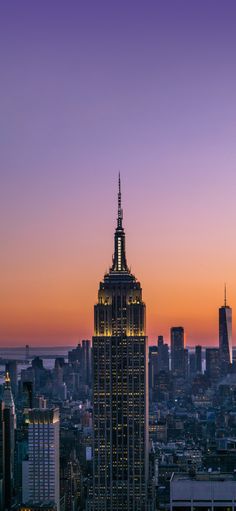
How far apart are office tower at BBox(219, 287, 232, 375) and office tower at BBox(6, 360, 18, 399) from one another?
12.7 metres

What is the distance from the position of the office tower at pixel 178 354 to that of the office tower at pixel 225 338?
3.24 meters

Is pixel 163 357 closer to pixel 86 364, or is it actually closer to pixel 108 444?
pixel 86 364

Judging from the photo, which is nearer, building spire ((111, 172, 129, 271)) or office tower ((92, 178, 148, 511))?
office tower ((92, 178, 148, 511))

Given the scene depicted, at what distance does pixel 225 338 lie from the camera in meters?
81.8

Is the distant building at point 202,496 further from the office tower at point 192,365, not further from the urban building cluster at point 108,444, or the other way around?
the office tower at point 192,365

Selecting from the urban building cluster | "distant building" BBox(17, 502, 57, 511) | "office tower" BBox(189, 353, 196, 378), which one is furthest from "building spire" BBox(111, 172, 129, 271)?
"office tower" BBox(189, 353, 196, 378)

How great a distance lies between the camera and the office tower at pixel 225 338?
72.4 m

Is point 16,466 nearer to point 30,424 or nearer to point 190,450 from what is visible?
point 30,424

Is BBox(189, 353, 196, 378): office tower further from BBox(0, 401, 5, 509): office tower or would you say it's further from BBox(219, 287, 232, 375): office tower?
BBox(0, 401, 5, 509): office tower

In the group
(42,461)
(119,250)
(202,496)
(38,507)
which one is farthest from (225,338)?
(202,496)

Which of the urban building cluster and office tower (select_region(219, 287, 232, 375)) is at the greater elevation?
office tower (select_region(219, 287, 232, 375))

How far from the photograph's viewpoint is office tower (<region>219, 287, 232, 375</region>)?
238 ft

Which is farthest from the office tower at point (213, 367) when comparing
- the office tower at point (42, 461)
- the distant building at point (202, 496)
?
the distant building at point (202, 496)

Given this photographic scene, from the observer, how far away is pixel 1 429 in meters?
51.6
